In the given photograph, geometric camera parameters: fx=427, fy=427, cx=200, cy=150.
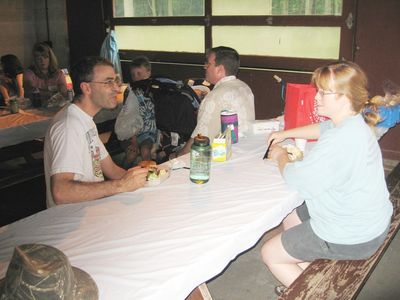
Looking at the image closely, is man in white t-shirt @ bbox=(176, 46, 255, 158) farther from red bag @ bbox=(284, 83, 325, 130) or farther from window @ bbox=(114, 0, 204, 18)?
window @ bbox=(114, 0, 204, 18)

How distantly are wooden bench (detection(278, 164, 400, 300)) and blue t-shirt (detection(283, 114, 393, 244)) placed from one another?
15 cm

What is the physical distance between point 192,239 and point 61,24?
7727 millimetres

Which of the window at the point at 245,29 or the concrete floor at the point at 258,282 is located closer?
the concrete floor at the point at 258,282

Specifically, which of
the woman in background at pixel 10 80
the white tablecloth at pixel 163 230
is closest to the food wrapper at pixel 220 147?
the white tablecloth at pixel 163 230

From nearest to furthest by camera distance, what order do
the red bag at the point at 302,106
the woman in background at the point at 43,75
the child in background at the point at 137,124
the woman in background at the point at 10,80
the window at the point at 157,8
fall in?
the red bag at the point at 302,106 → the child in background at the point at 137,124 → the woman in background at the point at 10,80 → the woman in background at the point at 43,75 → the window at the point at 157,8

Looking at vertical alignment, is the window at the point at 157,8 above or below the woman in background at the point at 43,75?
above

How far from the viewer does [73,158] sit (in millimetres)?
2207

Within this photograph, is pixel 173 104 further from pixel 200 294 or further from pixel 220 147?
pixel 200 294

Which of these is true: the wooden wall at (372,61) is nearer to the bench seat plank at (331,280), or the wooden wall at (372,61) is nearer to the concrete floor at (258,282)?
the concrete floor at (258,282)

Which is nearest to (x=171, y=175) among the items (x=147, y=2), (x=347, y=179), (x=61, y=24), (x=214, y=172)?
(x=214, y=172)

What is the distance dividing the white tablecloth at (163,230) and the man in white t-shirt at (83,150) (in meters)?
0.10

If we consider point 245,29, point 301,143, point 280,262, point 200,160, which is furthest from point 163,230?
point 245,29

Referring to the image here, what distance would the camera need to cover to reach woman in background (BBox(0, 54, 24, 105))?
14.8 ft

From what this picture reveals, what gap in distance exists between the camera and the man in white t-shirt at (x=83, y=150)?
6.88ft
